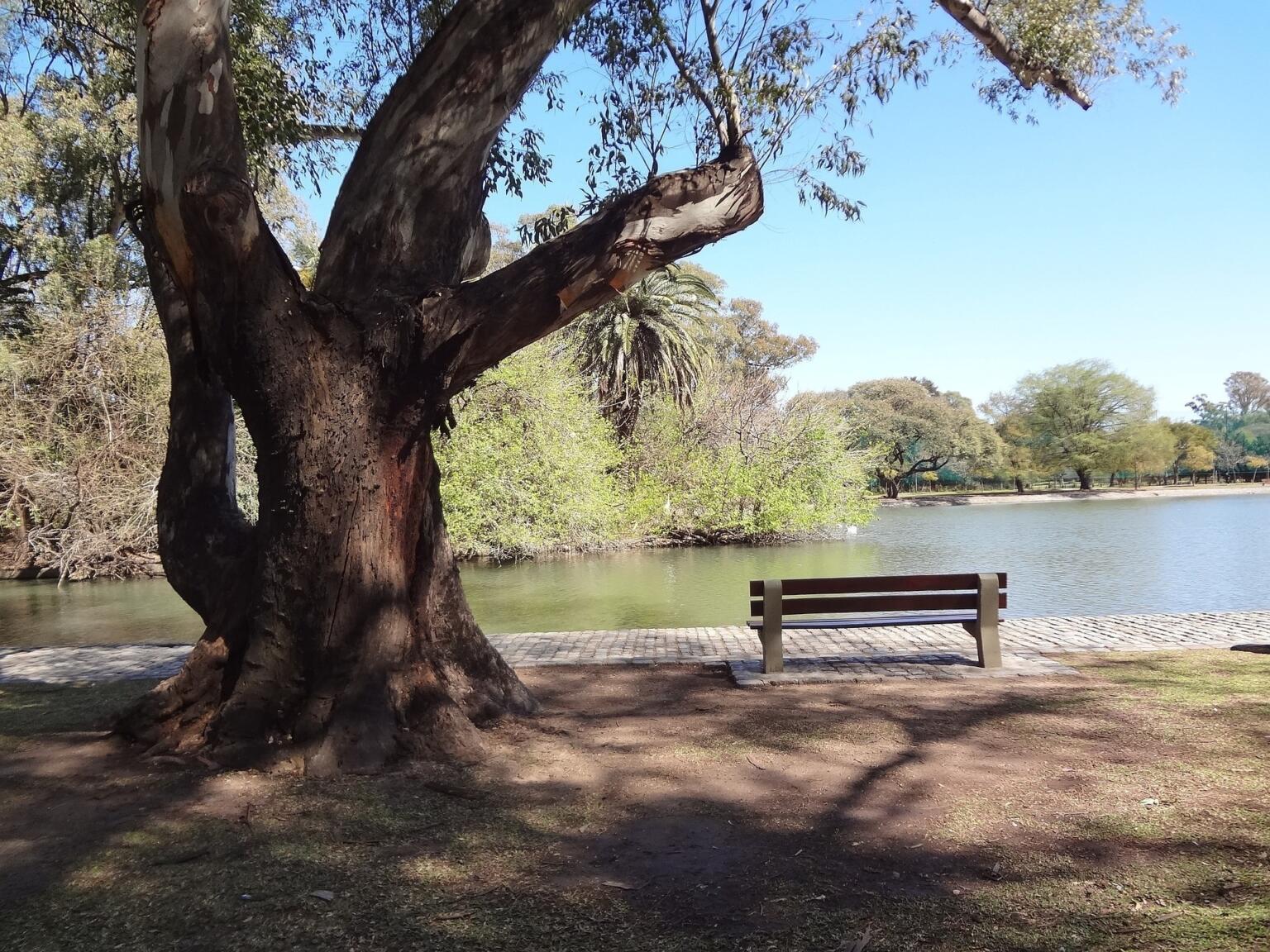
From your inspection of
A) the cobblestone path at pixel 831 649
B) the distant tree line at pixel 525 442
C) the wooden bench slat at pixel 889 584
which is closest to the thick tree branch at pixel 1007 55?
the wooden bench slat at pixel 889 584

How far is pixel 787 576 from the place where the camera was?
17.4 m

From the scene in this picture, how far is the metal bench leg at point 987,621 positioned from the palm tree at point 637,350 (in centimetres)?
1963

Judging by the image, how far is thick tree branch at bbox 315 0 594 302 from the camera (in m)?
4.86

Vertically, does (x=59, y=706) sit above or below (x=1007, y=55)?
below

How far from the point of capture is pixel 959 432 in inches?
2331

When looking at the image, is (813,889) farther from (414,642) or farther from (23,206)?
(23,206)

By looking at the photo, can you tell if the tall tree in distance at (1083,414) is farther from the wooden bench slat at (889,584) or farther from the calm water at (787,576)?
the wooden bench slat at (889,584)

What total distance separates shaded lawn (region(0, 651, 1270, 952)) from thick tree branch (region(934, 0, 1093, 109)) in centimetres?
509

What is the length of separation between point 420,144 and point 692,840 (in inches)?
147

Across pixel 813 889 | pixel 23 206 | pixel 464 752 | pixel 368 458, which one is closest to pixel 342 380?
pixel 368 458

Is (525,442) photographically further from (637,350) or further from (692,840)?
(692,840)

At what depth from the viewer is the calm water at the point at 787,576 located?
1260 cm

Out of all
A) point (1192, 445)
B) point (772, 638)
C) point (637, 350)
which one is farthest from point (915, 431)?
point (772, 638)

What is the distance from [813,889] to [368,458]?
279 cm
